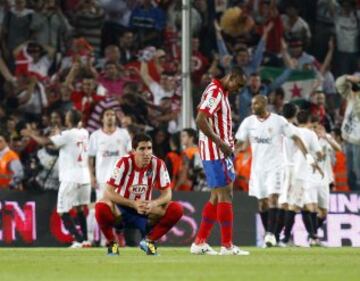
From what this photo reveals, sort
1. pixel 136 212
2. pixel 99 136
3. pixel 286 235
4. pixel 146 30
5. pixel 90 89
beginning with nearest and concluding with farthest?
pixel 136 212
pixel 286 235
pixel 99 136
pixel 90 89
pixel 146 30

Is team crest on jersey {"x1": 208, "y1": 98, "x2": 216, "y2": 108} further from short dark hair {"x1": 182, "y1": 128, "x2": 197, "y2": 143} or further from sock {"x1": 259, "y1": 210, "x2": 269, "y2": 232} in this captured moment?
short dark hair {"x1": 182, "y1": 128, "x2": 197, "y2": 143}

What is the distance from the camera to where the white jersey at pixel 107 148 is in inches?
849

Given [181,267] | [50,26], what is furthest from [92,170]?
[181,267]

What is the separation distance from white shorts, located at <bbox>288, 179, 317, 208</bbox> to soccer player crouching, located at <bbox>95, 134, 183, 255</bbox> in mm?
5127

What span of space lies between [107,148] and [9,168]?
1654 mm

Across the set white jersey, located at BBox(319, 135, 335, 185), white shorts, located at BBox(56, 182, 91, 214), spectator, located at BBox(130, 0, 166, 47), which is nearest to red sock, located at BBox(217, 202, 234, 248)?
white jersey, located at BBox(319, 135, 335, 185)

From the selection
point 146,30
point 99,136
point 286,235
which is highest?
point 146,30

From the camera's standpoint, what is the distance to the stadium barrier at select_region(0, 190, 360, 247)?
2192 cm

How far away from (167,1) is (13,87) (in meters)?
3.60

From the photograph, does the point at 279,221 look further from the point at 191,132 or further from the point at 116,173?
the point at 116,173

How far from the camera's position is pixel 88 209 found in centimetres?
2214

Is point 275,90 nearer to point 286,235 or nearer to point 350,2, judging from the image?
point 350,2

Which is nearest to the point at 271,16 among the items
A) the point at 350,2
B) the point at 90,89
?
the point at 350,2

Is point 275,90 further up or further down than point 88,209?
further up
